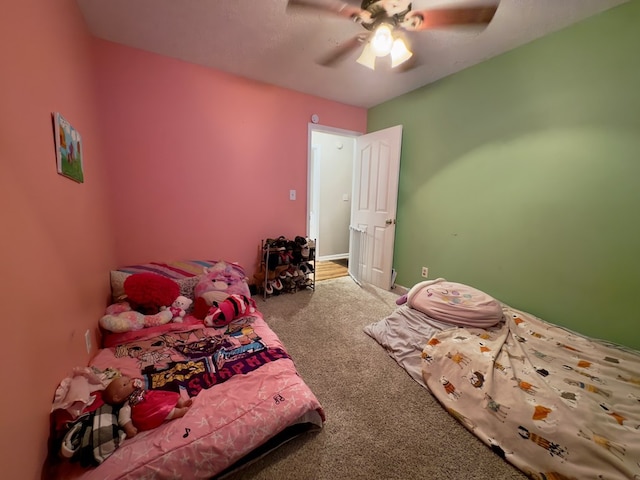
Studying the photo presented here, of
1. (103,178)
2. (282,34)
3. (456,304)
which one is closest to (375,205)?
(456,304)

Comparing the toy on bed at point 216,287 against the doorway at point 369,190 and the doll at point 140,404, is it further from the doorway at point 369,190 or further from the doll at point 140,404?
the doorway at point 369,190

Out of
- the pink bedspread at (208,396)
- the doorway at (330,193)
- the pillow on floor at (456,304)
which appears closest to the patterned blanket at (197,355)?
the pink bedspread at (208,396)

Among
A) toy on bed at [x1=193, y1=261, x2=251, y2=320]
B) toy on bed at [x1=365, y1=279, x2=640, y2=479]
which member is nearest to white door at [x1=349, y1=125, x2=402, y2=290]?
toy on bed at [x1=365, y1=279, x2=640, y2=479]

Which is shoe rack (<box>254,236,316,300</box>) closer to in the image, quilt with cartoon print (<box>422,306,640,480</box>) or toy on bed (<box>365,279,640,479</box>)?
toy on bed (<box>365,279,640,479</box>)

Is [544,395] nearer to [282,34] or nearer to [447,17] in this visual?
[447,17]

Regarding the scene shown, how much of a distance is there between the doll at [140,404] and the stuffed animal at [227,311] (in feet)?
2.36

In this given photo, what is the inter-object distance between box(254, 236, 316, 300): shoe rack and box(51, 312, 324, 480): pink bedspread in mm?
1116

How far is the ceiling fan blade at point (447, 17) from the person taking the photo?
1.45m

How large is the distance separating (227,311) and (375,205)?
2.27m

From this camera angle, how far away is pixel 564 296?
195 centimetres

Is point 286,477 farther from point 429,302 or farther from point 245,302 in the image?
point 429,302

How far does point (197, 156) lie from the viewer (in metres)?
2.57

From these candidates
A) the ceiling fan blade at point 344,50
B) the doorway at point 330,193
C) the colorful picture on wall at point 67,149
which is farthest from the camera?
the doorway at point 330,193

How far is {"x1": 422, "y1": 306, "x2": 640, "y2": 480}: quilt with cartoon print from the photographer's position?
106cm
